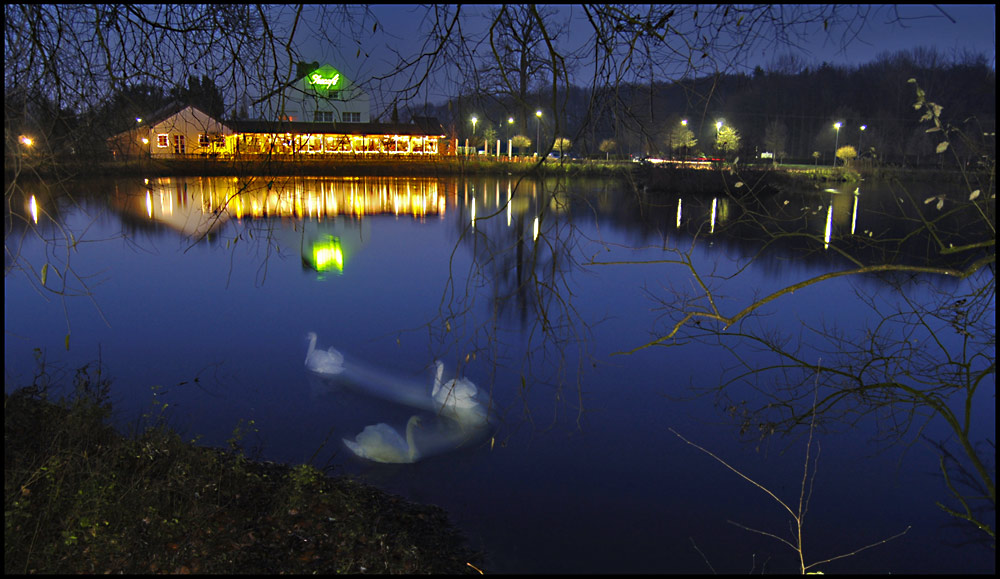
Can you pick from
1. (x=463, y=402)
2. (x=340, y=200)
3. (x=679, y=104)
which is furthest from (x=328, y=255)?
(x=679, y=104)

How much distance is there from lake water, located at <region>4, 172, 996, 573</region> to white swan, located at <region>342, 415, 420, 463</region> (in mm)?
156

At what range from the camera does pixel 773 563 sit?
21.0 feet

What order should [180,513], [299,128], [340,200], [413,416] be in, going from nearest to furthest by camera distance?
[299,128], [180,513], [413,416], [340,200]

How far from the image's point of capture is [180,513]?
5637 millimetres

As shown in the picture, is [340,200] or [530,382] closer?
[530,382]

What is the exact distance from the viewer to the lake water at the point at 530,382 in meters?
4.73

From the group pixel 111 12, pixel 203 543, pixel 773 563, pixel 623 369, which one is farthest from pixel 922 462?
pixel 111 12

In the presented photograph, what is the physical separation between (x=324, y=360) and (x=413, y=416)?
3195mm

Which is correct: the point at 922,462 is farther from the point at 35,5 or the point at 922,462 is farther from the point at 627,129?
the point at 35,5

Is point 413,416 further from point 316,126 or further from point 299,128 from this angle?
point 316,126

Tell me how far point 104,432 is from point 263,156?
16.1 feet

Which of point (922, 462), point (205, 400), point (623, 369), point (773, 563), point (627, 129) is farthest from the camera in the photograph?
point (623, 369)

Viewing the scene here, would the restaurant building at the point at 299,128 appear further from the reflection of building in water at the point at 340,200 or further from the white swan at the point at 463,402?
the reflection of building in water at the point at 340,200

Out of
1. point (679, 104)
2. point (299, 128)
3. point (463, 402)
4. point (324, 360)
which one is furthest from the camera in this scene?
point (324, 360)
